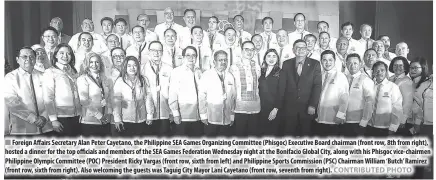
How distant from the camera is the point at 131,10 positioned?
330cm

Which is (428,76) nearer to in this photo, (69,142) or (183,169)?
(183,169)

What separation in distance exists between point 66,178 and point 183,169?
890 millimetres

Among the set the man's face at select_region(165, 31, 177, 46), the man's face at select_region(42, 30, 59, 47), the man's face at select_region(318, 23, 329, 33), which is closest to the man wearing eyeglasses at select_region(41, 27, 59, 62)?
the man's face at select_region(42, 30, 59, 47)

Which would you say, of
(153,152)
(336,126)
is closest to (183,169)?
(153,152)

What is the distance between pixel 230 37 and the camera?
3.32 metres

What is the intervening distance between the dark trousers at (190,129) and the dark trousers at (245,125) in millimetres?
269

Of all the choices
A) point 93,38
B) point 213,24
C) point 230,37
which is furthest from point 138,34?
point 230,37

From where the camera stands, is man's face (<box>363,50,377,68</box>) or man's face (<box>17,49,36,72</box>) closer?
man's face (<box>17,49,36,72</box>)

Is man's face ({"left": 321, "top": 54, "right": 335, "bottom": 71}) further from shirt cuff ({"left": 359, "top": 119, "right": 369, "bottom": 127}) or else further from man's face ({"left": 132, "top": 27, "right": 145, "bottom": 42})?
man's face ({"left": 132, "top": 27, "right": 145, "bottom": 42})

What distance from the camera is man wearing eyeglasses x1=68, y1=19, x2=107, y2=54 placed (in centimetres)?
324

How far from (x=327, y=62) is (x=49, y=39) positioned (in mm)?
2092

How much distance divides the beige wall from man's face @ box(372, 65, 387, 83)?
415 mm

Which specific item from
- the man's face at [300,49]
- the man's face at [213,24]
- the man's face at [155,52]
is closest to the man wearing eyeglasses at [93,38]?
the man's face at [155,52]

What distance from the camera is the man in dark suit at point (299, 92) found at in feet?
10.9
